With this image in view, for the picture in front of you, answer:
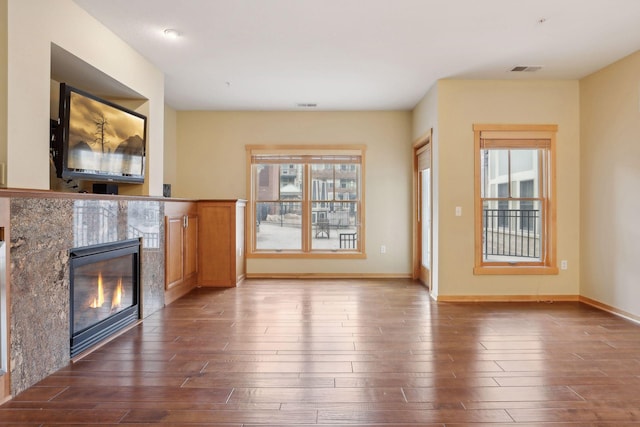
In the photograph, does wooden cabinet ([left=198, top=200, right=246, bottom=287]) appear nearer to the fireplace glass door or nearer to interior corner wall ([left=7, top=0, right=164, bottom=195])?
the fireplace glass door

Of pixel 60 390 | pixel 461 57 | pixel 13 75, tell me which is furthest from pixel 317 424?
pixel 461 57

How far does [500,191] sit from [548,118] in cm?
102

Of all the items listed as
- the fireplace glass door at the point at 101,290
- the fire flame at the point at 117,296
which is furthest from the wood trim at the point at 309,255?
the fire flame at the point at 117,296

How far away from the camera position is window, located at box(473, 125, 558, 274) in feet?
15.8

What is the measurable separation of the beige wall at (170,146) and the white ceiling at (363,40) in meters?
0.99

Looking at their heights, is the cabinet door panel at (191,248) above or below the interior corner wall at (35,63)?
below

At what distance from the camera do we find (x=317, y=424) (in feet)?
A: 6.59

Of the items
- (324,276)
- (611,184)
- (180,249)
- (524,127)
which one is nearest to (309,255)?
(324,276)

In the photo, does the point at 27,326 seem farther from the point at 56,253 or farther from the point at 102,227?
the point at 102,227

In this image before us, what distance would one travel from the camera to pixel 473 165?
15.7 feet

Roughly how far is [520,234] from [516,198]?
45 cm

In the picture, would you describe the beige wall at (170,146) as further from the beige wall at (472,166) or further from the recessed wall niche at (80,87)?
the beige wall at (472,166)

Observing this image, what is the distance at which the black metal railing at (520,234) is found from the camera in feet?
16.2

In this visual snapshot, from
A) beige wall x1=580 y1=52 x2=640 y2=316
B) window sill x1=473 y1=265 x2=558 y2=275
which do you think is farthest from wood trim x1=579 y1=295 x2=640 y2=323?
window sill x1=473 y1=265 x2=558 y2=275
